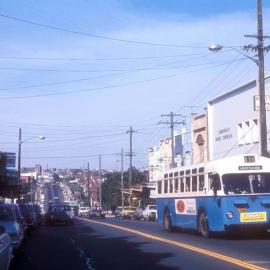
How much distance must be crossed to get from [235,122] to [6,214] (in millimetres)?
31540

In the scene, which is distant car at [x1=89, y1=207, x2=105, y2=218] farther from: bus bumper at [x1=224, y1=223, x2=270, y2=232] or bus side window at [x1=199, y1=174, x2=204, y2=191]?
bus bumper at [x1=224, y1=223, x2=270, y2=232]

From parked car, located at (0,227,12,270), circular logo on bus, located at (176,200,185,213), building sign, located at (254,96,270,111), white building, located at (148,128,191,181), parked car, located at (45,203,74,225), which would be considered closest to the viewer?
parked car, located at (0,227,12,270)

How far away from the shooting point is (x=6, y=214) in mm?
19859

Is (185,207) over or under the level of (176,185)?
under

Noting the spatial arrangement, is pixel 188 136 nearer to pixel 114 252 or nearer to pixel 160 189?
pixel 160 189

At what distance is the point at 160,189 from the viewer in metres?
31.3

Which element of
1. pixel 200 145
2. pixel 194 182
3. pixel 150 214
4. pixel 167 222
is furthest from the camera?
pixel 150 214

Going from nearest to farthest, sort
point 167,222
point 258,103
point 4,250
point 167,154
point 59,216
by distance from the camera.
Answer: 1. point 4,250
2. point 167,222
3. point 258,103
4. point 59,216
5. point 167,154

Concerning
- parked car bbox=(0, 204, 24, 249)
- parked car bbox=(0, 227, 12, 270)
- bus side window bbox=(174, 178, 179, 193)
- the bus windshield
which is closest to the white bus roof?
the bus windshield

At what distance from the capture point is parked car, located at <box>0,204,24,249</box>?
59.9ft

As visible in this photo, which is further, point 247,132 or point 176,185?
point 247,132

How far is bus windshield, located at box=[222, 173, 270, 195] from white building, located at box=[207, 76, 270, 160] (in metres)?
20.7

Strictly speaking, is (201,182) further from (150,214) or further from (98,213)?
(98,213)

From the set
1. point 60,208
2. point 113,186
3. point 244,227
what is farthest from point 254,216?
point 113,186
